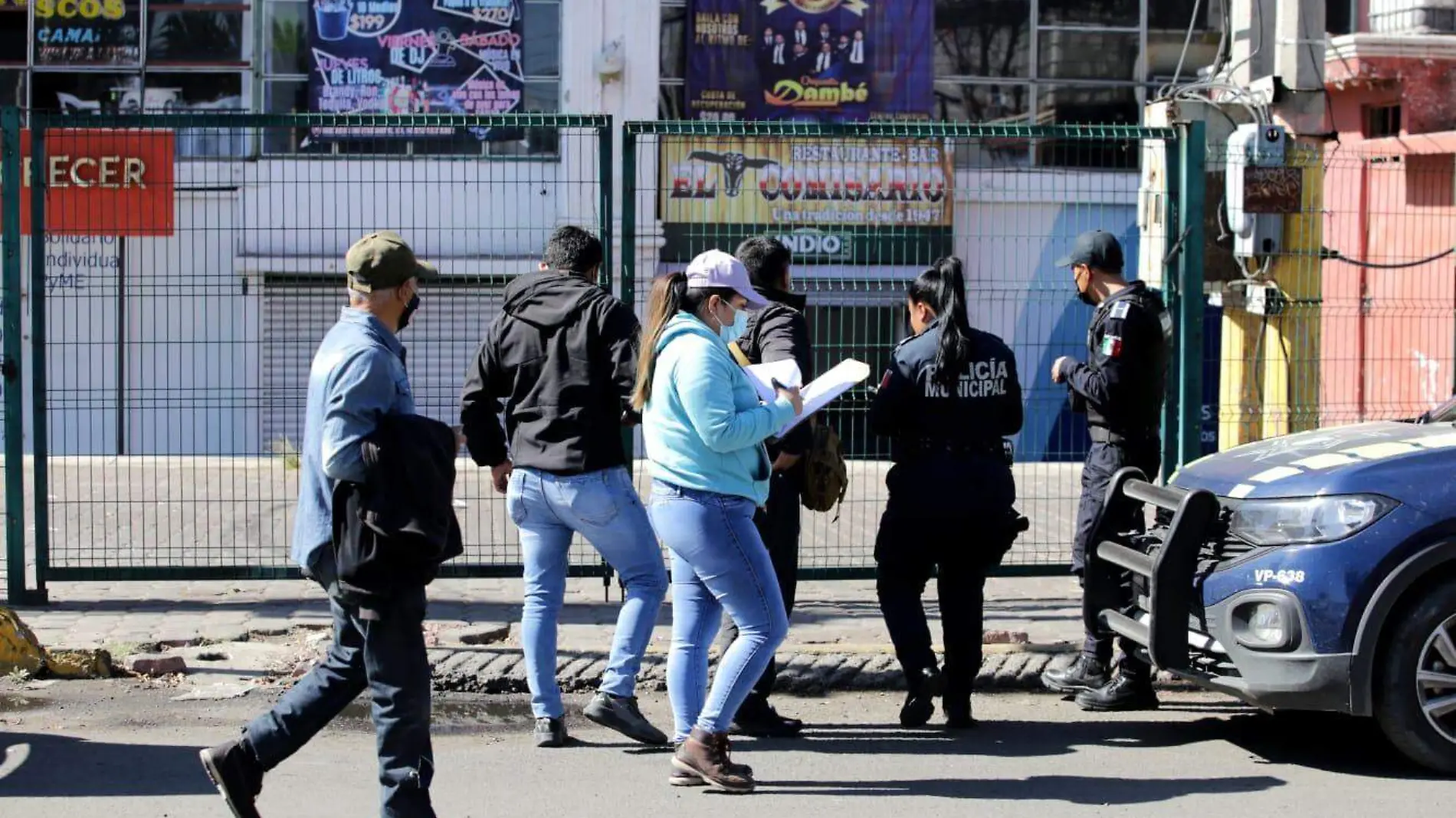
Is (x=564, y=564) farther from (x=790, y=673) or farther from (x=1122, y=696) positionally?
(x=1122, y=696)

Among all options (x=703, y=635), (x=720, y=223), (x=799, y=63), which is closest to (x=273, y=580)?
(x=720, y=223)

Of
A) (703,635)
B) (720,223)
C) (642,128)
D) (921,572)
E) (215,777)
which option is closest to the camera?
(215,777)

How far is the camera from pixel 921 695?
22.5 feet

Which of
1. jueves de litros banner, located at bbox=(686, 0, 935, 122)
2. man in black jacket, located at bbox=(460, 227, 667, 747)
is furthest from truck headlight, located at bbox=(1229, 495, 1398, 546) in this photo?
jueves de litros banner, located at bbox=(686, 0, 935, 122)

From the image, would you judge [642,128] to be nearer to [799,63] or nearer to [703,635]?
[703,635]

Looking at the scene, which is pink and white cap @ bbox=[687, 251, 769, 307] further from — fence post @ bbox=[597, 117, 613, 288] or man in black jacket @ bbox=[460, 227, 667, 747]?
fence post @ bbox=[597, 117, 613, 288]

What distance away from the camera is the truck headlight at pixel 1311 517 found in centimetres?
596

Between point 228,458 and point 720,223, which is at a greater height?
point 720,223

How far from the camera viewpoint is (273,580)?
951 cm

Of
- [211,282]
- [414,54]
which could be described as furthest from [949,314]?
[414,54]

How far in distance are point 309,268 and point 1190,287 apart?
15.7ft

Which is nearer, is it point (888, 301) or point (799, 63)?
point (888, 301)

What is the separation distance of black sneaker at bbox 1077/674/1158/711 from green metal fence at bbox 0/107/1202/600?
200cm

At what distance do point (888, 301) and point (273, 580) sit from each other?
12.1 feet
